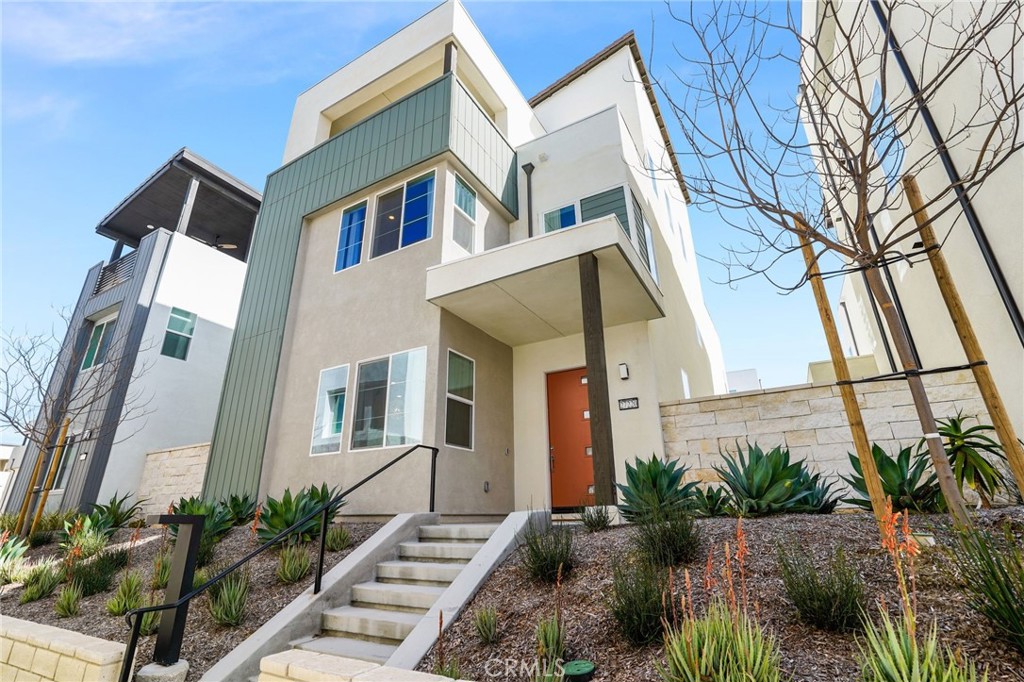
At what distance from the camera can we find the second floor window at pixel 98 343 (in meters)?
12.7

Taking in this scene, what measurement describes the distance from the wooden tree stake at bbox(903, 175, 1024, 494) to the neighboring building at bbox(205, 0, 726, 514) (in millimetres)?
3093

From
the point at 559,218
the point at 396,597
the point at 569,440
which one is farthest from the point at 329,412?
the point at 559,218

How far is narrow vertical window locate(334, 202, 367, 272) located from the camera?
9.27 meters

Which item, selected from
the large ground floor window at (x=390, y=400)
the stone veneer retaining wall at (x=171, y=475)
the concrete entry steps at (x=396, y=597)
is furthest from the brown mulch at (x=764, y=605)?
the stone veneer retaining wall at (x=171, y=475)

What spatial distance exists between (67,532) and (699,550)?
30.8ft

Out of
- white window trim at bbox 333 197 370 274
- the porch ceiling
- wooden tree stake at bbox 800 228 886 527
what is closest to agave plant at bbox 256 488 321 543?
the porch ceiling

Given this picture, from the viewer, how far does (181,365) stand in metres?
12.5

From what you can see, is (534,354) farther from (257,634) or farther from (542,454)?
(257,634)

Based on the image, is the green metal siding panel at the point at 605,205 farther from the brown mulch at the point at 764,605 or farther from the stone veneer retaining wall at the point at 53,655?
the stone veneer retaining wall at the point at 53,655

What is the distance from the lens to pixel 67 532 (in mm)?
7379

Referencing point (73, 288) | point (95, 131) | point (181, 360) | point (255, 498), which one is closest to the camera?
point (255, 498)

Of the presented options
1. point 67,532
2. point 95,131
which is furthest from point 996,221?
point 95,131

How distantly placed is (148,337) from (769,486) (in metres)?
14.1

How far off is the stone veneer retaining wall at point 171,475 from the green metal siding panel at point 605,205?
29.6ft
